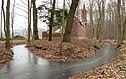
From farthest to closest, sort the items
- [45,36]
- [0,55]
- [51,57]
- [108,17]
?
[108,17] < [45,36] < [51,57] < [0,55]

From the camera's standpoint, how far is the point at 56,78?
1230 centimetres

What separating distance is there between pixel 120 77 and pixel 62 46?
12640 millimetres

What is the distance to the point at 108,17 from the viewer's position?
270 ft

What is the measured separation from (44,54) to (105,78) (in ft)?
38.7

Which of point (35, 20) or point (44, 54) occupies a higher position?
point (35, 20)

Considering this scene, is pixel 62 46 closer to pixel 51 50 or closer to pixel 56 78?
pixel 51 50

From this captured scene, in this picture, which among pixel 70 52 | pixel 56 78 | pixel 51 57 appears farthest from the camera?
pixel 70 52

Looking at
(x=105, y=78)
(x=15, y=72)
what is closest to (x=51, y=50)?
(x=15, y=72)

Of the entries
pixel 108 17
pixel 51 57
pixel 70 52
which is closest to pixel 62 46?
pixel 70 52

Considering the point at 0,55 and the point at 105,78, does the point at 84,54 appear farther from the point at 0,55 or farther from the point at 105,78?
the point at 105,78

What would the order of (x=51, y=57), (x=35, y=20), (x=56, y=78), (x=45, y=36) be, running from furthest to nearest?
1. (x=45, y=36)
2. (x=35, y=20)
3. (x=51, y=57)
4. (x=56, y=78)

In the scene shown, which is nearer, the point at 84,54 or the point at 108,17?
the point at 84,54

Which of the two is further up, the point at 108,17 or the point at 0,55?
the point at 108,17

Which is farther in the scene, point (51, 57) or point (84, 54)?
point (84, 54)
